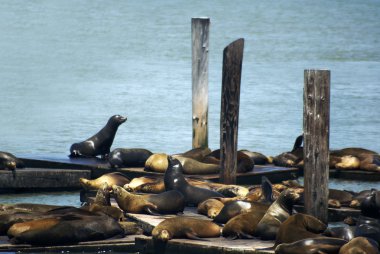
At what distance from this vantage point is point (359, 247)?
8516mm

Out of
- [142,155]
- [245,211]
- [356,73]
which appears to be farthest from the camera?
[356,73]

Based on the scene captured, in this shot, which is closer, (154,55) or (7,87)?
(7,87)

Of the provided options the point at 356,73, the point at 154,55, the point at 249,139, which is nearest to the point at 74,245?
the point at 249,139

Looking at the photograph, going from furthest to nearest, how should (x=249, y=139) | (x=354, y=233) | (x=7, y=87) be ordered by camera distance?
(x=7, y=87)
(x=249, y=139)
(x=354, y=233)

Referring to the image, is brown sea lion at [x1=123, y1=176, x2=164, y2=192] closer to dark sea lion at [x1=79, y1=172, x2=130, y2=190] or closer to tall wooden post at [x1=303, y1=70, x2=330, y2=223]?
dark sea lion at [x1=79, y1=172, x2=130, y2=190]

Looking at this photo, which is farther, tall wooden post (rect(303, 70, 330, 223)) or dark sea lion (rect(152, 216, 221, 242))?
tall wooden post (rect(303, 70, 330, 223))

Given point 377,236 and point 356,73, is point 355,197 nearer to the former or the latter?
point 377,236

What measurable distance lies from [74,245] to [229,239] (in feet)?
4.10

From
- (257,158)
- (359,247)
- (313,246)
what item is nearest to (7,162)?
(257,158)

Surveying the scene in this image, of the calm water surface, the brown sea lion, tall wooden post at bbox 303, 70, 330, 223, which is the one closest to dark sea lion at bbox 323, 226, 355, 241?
tall wooden post at bbox 303, 70, 330, 223

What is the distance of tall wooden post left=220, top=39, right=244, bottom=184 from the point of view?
13.0 metres

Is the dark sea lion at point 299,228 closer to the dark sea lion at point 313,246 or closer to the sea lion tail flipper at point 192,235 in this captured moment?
the dark sea lion at point 313,246

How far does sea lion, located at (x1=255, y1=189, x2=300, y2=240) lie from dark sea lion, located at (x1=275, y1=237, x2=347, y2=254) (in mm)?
744

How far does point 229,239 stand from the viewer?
9.66 meters
